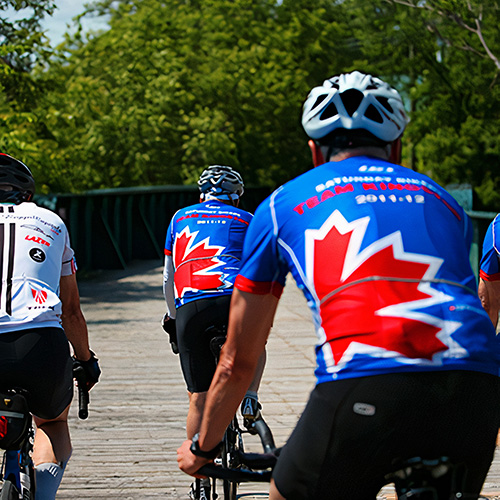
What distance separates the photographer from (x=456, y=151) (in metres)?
37.9

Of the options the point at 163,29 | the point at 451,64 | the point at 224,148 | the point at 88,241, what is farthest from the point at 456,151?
the point at 88,241

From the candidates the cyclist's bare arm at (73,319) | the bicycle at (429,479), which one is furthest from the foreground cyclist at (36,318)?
the bicycle at (429,479)

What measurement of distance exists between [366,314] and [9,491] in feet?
6.65

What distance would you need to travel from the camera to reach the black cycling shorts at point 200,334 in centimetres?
643

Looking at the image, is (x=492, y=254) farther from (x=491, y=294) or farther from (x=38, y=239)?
(x=38, y=239)

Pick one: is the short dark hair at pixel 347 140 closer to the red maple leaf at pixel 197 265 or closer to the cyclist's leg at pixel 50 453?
the cyclist's leg at pixel 50 453

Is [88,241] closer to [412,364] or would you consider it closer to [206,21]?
[412,364]

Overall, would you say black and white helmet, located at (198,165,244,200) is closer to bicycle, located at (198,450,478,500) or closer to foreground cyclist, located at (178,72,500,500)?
foreground cyclist, located at (178,72,500,500)

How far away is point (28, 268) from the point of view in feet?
14.3

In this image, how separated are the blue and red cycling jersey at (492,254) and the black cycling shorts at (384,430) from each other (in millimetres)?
3795

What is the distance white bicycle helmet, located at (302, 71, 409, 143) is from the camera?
9.66ft

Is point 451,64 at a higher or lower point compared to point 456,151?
higher

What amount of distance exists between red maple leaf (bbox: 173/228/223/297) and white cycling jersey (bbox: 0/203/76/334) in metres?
2.01

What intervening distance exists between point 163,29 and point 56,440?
39323 millimetres
